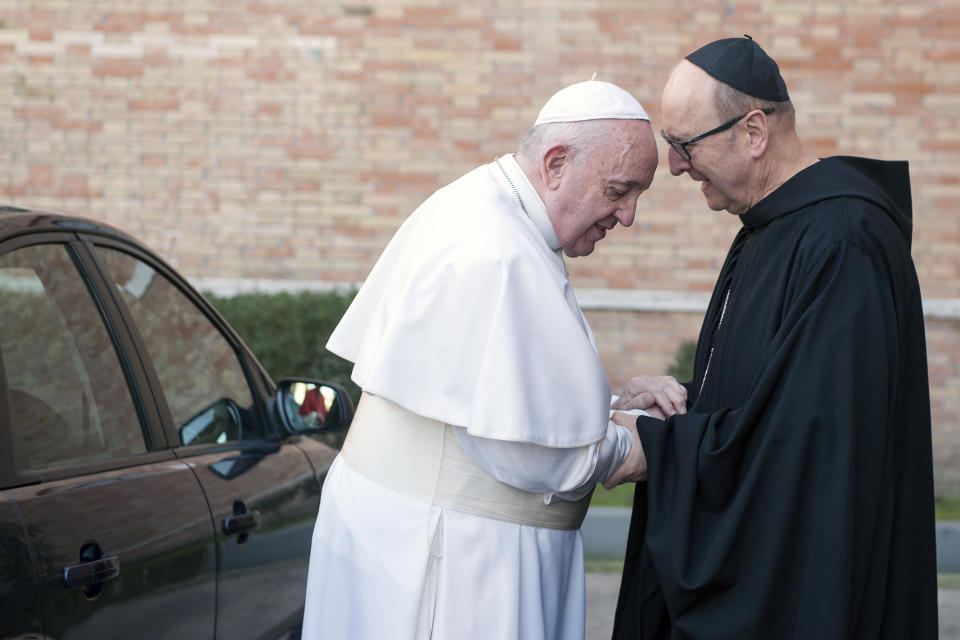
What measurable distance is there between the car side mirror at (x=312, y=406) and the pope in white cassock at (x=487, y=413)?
0.65 m

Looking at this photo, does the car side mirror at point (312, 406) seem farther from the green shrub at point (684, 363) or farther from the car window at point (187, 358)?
the green shrub at point (684, 363)

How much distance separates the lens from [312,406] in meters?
3.54

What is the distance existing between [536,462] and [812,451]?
0.63m

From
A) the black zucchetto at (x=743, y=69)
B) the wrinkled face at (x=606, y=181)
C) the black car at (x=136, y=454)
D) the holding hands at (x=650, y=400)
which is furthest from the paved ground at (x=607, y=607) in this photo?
the black zucchetto at (x=743, y=69)

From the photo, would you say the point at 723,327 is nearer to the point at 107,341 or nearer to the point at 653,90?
the point at 107,341

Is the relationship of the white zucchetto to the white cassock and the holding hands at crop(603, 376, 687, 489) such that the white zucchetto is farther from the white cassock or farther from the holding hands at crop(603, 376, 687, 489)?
the holding hands at crop(603, 376, 687, 489)

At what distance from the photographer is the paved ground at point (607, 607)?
19.5 feet

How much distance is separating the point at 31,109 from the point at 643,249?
5.63m

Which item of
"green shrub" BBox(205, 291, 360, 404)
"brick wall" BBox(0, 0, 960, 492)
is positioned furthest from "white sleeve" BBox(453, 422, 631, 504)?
"brick wall" BBox(0, 0, 960, 492)

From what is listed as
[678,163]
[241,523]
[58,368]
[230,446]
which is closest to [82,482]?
[58,368]

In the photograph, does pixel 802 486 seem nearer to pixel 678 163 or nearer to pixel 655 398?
pixel 655 398

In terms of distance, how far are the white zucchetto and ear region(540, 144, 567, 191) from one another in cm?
9

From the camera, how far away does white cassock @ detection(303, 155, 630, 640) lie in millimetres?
2414

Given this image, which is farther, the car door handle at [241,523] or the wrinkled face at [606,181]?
the car door handle at [241,523]
